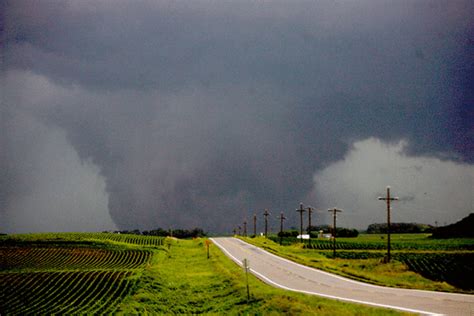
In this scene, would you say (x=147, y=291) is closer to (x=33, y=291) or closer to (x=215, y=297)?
(x=215, y=297)

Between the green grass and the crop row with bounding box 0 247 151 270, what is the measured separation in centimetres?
1259

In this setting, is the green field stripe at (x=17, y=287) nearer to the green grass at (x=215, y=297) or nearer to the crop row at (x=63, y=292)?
the crop row at (x=63, y=292)

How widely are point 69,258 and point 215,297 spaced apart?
50.2m

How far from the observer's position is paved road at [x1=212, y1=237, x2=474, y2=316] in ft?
84.8

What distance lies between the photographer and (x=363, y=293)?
110 feet

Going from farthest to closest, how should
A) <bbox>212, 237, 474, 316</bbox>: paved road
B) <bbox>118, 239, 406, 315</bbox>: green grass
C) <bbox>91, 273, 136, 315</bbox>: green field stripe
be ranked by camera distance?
<bbox>91, 273, 136, 315</bbox>: green field stripe < <bbox>118, 239, 406, 315</bbox>: green grass < <bbox>212, 237, 474, 316</bbox>: paved road

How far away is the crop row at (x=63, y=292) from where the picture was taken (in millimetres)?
42500

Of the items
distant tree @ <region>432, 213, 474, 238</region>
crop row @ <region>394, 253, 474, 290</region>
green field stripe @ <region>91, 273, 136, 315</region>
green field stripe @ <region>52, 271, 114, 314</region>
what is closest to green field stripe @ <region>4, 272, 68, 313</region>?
green field stripe @ <region>52, 271, 114, 314</region>

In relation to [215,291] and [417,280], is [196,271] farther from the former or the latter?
[417,280]

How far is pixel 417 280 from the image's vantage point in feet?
166

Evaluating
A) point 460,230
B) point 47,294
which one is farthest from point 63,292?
point 460,230

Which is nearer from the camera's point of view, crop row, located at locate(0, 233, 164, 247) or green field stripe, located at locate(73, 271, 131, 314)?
green field stripe, located at locate(73, 271, 131, 314)

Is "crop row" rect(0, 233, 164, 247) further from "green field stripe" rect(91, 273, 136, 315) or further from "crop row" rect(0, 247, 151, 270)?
"green field stripe" rect(91, 273, 136, 315)

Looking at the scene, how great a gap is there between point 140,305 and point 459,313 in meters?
28.2
